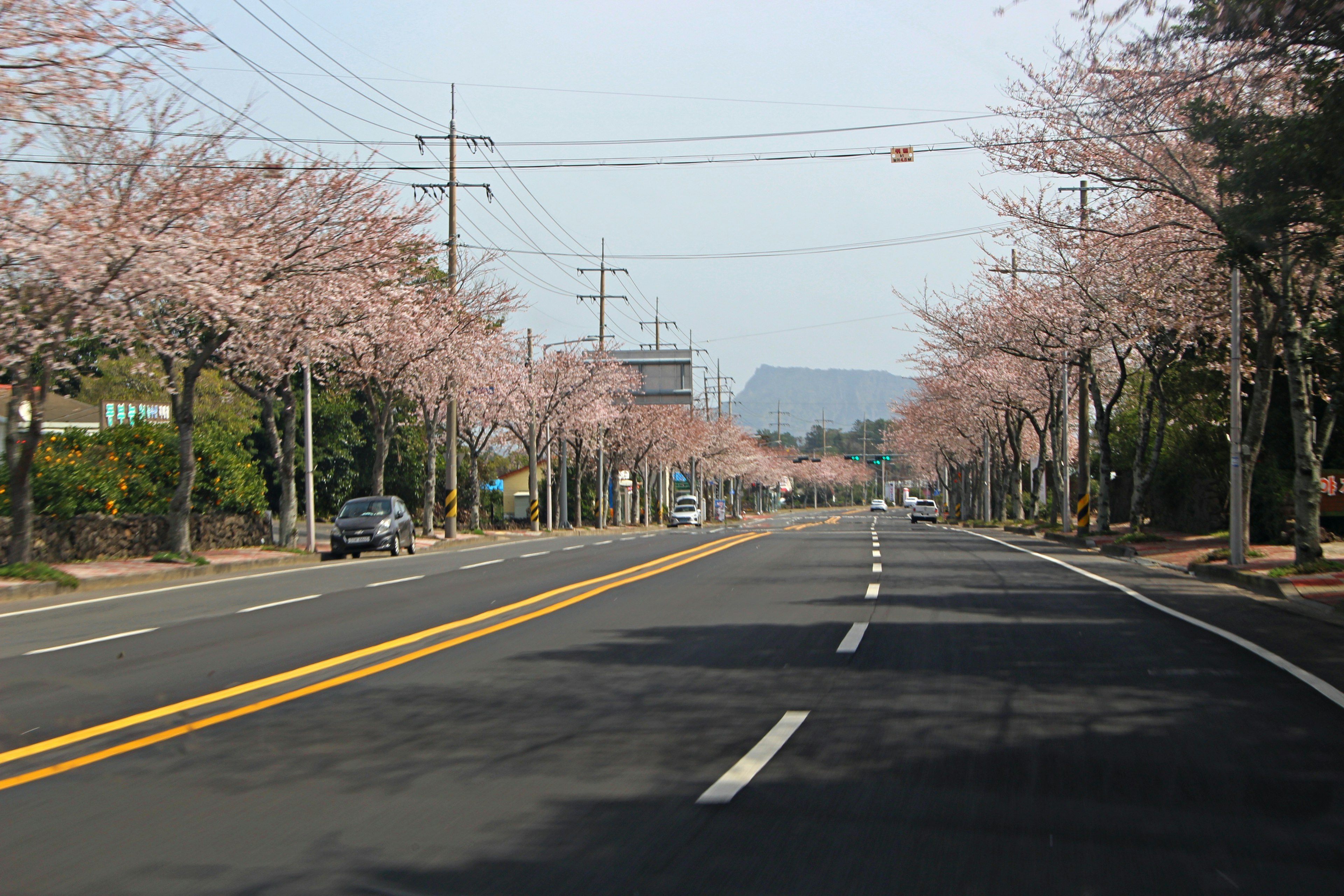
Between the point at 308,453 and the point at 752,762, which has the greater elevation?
the point at 308,453

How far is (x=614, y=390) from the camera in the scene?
6278 cm

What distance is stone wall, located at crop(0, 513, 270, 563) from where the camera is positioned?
24.3 metres

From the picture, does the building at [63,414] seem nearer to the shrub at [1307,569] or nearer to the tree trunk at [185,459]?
the tree trunk at [185,459]

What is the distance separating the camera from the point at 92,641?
39.4 feet

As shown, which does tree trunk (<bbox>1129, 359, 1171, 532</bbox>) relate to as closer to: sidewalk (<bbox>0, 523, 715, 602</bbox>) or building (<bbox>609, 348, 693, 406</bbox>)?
sidewalk (<bbox>0, 523, 715, 602</bbox>)

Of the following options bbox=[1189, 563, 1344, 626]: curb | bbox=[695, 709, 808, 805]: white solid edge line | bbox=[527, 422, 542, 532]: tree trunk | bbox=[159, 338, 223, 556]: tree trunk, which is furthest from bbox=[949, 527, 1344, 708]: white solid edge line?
bbox=[527, 422, 542, 532]: tree trunk

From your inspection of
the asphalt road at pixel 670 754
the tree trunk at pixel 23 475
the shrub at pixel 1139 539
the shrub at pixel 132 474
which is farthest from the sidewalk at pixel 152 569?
the shrub at pixel 1139 539

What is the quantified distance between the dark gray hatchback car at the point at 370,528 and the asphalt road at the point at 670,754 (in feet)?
54.1

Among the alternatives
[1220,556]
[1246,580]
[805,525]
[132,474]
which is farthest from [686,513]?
[1246,580]

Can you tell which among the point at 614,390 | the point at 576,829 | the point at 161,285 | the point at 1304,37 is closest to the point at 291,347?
the point at 161,285

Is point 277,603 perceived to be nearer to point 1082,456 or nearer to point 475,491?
point 1082,456

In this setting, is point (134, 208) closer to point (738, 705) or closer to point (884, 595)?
point (884, 595)

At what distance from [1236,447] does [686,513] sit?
51.9 m

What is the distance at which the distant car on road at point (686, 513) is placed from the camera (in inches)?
2886
